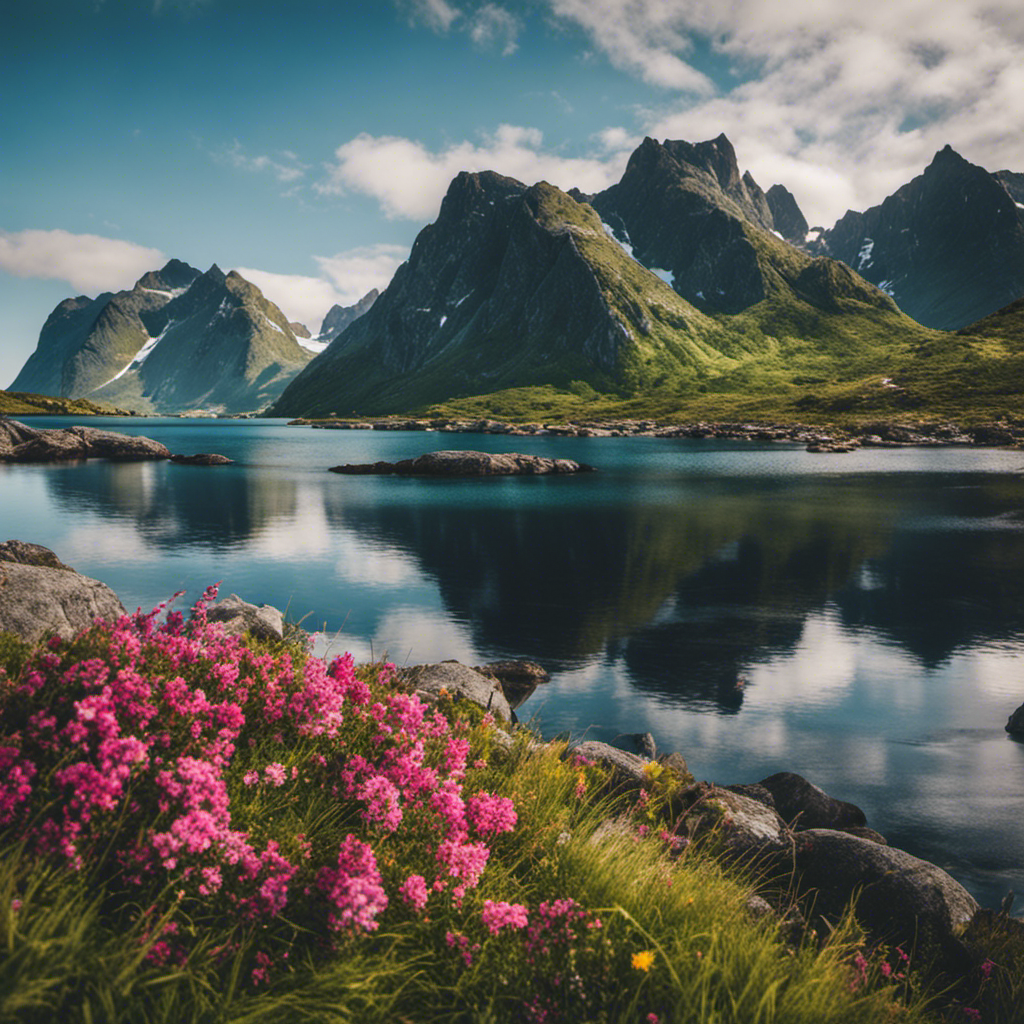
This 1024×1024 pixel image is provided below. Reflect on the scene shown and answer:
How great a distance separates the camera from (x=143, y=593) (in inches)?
1137

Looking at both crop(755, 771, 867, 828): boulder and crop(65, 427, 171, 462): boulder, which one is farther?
crop(65, 427, 171, 462): boulder

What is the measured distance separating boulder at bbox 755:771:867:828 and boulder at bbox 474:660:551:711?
7.82 meters

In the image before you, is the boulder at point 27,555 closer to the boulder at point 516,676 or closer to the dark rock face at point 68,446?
the boulder at point 516,676

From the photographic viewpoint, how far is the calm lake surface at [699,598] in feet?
51.9

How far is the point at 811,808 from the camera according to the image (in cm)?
1277

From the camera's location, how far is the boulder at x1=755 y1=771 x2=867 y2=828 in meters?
12.6

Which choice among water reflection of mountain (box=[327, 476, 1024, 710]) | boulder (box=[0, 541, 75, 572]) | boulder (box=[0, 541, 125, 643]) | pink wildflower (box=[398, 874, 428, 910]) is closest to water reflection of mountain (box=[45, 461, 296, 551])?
water reflection of mountain (box=[327, 476, 1024, 710])

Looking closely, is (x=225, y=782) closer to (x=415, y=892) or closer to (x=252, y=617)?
(x=415, y=892)

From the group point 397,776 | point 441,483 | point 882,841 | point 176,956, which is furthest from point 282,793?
point 441,483

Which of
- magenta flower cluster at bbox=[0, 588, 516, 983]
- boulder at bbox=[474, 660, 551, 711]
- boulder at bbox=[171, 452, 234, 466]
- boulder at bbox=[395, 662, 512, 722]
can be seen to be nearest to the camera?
magenta flower cluster at bbox=[0, 588, 516, 983]

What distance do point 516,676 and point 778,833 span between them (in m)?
10.00

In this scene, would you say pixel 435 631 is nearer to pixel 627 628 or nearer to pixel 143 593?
pixel 627 628

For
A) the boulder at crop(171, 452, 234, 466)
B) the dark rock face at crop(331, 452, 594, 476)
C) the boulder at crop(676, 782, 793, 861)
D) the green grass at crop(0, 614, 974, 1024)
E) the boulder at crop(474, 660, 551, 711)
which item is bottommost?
the boulder at crop(474, 660, 551, 711)

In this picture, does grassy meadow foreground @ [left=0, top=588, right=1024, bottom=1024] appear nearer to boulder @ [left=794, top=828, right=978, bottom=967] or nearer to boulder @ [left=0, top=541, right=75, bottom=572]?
boulder @ [left=794, top=828, right=978, bottom=967]
